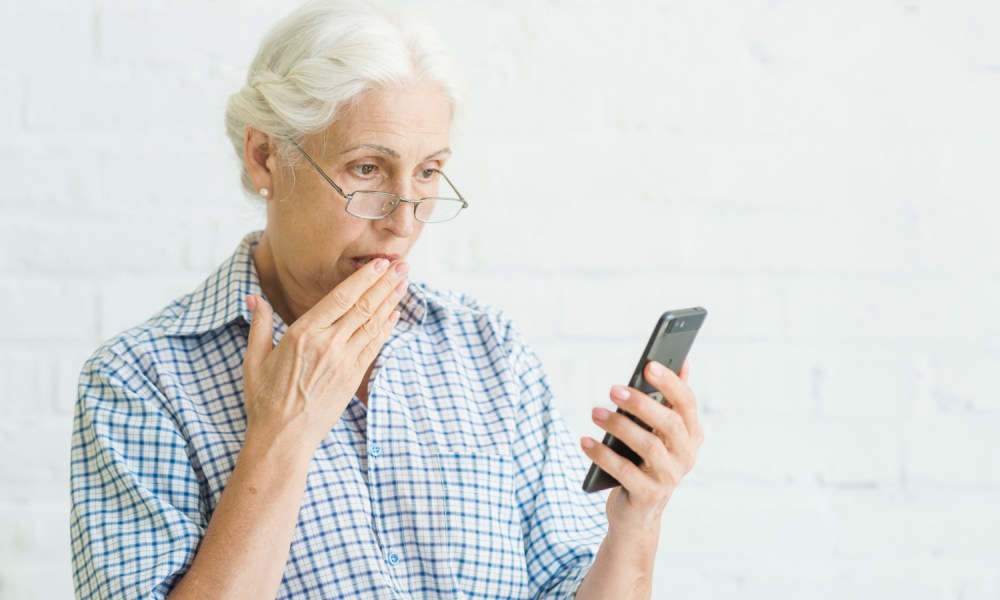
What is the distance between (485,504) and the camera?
4.17ft

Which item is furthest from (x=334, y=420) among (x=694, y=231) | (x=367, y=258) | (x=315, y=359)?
(x=694, y=231)

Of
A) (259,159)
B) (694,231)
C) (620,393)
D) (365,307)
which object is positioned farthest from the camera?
(694,231)

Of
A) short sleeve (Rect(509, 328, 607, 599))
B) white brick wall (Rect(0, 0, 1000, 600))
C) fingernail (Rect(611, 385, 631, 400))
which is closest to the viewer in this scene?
fingernail (Rect(611, 385, 631, 400))

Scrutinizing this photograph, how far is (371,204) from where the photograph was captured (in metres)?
1.21

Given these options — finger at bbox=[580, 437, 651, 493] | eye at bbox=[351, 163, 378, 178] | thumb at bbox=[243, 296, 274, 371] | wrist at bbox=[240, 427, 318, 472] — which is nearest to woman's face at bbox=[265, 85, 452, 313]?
eye at bbox=[351, 163, 378, 178]

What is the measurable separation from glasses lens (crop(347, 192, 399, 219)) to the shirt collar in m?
0.18

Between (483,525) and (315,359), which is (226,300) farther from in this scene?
(483,525)

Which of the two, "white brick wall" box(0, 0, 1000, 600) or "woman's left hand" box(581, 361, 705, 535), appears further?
"white brick wall" box(0, 0, 1000, 600)

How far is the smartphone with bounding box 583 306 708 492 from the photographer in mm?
1069

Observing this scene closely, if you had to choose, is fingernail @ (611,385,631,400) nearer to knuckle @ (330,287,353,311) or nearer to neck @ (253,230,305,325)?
knuckle @ (330,287,353,311)

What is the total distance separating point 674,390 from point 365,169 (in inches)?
17.7

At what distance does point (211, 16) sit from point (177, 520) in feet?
2.74

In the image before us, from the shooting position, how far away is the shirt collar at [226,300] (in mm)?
1241

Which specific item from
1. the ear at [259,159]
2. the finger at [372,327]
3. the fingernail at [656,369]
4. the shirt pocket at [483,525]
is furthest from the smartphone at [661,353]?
the ear at [259,159]
